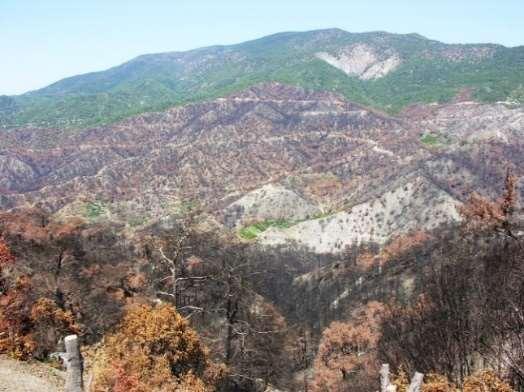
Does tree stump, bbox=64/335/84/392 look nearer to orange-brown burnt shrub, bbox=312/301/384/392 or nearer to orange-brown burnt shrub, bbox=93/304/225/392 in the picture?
orange-brown burnt shrub, bbox=93/304/225/392

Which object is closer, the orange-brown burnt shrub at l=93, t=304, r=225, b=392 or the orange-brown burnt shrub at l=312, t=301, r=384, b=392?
the orange-brown burnt shrub at l=93, t=304, r=225, b=392

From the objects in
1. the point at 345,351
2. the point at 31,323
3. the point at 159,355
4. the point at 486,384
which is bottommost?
the point at 345,351

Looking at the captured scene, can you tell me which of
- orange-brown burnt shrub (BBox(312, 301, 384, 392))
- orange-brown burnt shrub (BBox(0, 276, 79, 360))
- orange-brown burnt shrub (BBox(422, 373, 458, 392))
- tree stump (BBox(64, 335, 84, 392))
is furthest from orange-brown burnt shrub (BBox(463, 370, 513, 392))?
orange-brown burnt shrub (BBox(312, 301, 384, 392))

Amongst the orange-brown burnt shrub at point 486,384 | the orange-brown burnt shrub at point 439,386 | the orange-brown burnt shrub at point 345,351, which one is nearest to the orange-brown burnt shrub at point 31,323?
the orange-brown burnt shrub at point 439,386

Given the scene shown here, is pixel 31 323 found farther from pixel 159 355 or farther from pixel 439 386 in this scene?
pixel 439 386

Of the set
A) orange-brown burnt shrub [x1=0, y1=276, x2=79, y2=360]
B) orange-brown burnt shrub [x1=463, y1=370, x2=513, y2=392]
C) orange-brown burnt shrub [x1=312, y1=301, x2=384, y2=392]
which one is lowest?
orange-brown burnt shrub [x1=312, y1=301, x2=384, y2=392]

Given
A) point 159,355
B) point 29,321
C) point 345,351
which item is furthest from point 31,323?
point 345,351

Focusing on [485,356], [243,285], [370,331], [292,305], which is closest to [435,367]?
[485,356]

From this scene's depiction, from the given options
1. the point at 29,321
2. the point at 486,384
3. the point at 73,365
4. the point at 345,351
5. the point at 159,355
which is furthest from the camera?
the point at 345,351
